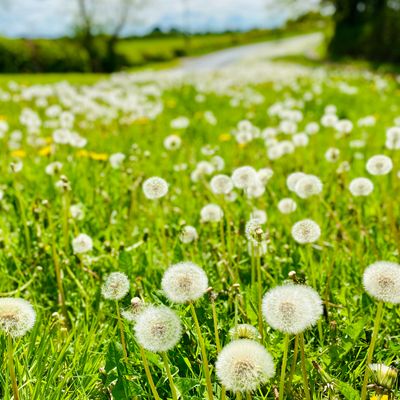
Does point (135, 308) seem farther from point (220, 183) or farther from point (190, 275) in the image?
point (220, 183)

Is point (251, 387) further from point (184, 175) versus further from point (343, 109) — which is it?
point (343, 109)

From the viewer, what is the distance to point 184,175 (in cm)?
354

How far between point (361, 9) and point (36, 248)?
116 feet

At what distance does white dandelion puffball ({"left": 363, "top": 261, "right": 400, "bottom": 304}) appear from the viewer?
1.24 metres

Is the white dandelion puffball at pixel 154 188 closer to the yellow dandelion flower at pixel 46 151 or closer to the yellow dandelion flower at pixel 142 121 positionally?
the yellow dandelion flower at pixel 46 151

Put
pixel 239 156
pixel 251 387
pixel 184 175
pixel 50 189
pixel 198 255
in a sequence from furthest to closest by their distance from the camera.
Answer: pixel 239 156
pixel 184 175
pixel 50 189
pixel 198 255
pixel 251 387

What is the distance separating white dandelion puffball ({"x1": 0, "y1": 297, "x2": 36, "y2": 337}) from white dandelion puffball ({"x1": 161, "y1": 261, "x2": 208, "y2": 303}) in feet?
1.06

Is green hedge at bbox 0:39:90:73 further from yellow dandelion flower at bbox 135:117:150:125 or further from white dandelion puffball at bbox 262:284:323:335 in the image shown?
white dandelion puffball at bbox 262:284:323:335

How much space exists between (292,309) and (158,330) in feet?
0.97

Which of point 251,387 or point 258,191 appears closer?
point 251,387

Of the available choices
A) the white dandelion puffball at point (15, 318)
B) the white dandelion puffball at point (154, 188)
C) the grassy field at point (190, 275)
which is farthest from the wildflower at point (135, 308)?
the white dandelion puffball at point (154, 188)

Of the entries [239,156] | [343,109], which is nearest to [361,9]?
[343,109]

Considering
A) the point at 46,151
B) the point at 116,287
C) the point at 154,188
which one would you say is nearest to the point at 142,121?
the point at 46,151

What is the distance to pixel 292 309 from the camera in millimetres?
1155
